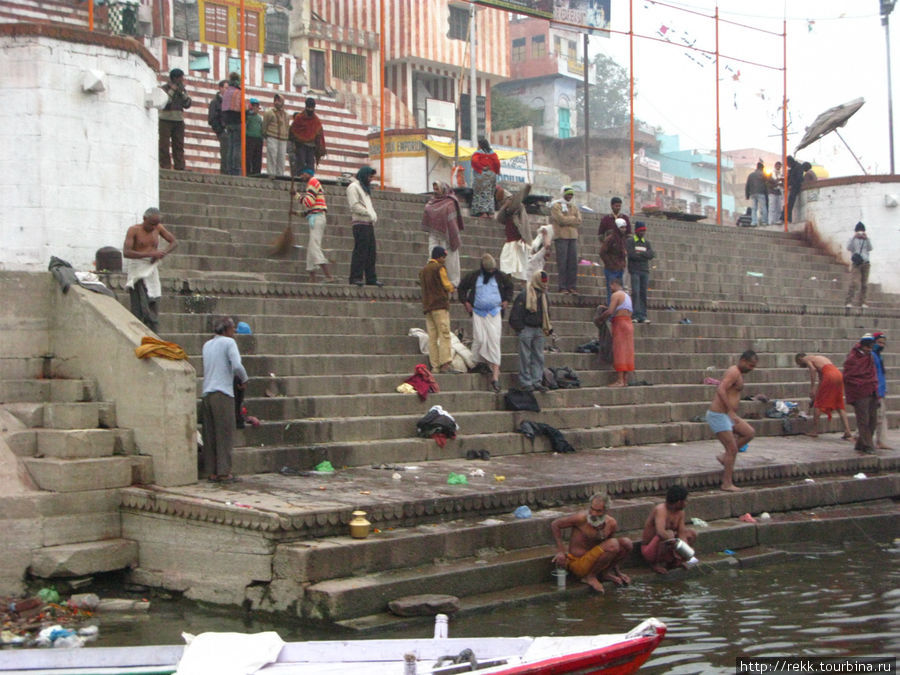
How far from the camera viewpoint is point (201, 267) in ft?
41.8

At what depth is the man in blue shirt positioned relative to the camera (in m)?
8.80

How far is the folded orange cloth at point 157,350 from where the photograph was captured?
29.2 feet

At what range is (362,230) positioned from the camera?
13047 millimetres

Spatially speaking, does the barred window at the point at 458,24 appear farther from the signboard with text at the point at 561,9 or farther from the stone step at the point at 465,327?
the stone step at the point at 465,327

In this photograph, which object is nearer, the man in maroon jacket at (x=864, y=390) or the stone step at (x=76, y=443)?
the stone step at (x=76, y=443)

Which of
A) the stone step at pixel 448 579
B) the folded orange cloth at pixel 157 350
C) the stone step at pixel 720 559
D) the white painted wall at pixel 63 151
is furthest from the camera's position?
the white painted wall at pixel 63 151

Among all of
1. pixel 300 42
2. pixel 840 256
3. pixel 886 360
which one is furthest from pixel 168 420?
pixel 300 42

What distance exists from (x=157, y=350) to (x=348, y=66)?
24295mm

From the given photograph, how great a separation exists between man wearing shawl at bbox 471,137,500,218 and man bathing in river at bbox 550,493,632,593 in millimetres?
9785

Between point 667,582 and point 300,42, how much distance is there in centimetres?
2471

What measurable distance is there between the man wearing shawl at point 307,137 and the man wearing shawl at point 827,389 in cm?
736

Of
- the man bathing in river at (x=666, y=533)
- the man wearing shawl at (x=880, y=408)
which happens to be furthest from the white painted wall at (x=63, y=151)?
the man wearing shawl at (x=880, y=408)

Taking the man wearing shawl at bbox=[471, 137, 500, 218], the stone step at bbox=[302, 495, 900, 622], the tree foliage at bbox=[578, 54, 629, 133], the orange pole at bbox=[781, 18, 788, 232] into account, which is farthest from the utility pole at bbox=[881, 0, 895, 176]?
the tree foliage at bbox=[578, 54, 629, 133]

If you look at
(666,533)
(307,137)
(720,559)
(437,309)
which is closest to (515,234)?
A: (437,309)
